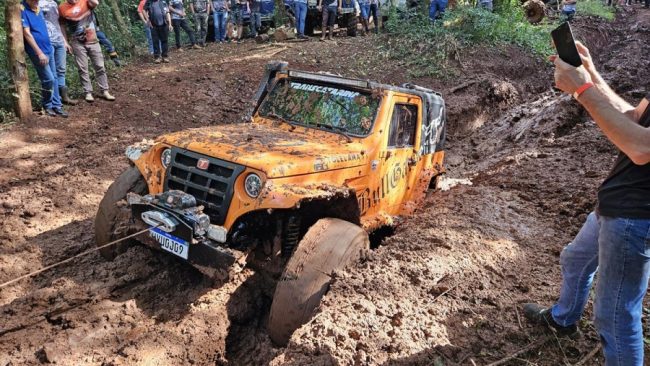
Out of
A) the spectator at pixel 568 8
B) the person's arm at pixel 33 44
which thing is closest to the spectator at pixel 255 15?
the person's arm at pixel 33 44

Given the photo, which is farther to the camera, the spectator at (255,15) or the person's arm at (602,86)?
the spectator at (255,15)

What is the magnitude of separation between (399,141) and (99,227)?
3016 millimetres

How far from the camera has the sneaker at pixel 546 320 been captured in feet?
10.4

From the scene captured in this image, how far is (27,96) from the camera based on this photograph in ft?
25.2

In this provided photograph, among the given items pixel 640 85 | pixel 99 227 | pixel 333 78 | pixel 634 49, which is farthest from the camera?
pixel 634 49

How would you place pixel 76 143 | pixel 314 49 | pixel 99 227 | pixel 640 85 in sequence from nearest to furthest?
pixel 99 227 < pixel 76 143 < pixel 640 85 < pixel 314 49

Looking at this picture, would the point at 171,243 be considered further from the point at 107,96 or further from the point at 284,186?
the point at 107,96

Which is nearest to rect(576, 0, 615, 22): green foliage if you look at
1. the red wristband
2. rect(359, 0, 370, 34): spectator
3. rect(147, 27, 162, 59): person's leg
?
rect(359, 0, 370, 34): spectator

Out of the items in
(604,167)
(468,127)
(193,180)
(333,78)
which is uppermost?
(333,78)

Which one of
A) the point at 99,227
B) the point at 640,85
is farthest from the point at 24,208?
the point at 640,85

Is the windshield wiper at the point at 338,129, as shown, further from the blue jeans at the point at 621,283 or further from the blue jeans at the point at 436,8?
the blue jeans at the point at 436,8

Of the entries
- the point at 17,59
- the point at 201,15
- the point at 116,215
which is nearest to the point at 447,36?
the point at 201,15

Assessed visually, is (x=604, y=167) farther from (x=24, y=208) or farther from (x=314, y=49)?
(x=314, y=49)

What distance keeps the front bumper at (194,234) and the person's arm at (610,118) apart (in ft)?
7.61
